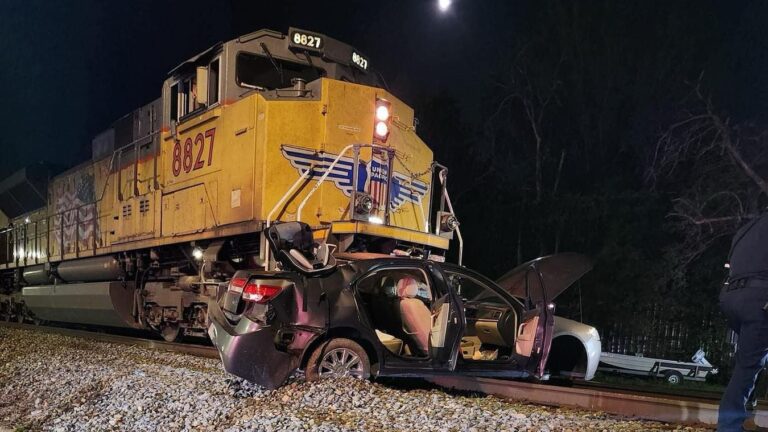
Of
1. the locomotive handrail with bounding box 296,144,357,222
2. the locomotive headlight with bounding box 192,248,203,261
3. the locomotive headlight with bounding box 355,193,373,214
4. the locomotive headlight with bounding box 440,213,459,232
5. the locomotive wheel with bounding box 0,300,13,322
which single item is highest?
the locomotive handrail with bounding box 296,144,357,222

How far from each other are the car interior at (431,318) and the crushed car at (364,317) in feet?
0.04

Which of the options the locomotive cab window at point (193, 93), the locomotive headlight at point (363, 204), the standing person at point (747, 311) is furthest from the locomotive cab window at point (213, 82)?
the standing person at point (747, 311)

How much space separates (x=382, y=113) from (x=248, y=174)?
196 cm

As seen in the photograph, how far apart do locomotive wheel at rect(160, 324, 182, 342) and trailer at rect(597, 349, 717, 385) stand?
771 cm

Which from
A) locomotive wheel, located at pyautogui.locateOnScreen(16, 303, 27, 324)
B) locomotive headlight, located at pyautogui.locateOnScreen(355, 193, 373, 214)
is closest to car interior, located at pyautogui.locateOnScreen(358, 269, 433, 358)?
locomotive headlight, located at pyautogui.locateOnScreen(355, 193, 373, 214)

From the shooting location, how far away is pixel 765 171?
11.8 m

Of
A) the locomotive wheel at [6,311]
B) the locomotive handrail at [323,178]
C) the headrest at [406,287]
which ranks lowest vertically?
the locomotive wheel at [6,311]

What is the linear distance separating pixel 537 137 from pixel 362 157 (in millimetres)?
14524

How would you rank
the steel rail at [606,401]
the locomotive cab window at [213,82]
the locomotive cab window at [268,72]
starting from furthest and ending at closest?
the locomotive cab window at [213,82] → the locomotive cab window at [268,72] → the steel rail at [606,401]

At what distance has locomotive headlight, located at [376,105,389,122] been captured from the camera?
7661 millimetres

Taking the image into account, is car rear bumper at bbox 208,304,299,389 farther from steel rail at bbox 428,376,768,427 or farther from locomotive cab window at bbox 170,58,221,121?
locomotive cab window at bbox 170,58,221,121

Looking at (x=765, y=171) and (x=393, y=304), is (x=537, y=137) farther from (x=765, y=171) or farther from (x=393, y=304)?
(x=393, y=304)

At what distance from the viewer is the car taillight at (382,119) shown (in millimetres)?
7648

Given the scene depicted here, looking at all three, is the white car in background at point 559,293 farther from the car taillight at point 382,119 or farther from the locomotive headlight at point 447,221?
the car taillight at point 382,119
